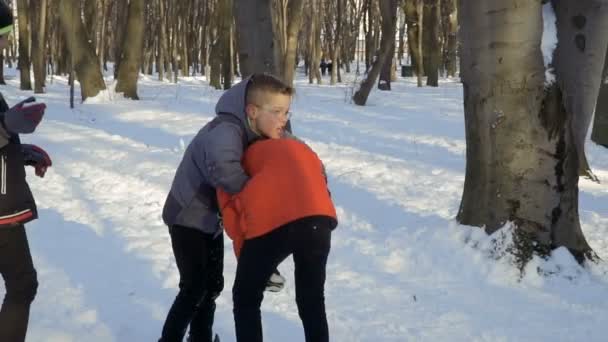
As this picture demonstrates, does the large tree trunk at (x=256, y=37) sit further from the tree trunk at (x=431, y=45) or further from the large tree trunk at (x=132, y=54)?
the tree trunk at (x=431, y=45)

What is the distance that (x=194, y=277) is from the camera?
3180mm

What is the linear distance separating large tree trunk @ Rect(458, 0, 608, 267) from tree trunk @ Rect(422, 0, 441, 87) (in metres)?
21.4

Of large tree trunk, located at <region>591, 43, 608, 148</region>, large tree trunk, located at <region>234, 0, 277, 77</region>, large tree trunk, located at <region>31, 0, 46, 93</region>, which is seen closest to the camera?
large tree trunk, located at <region>234, 0, 277, 77</region>

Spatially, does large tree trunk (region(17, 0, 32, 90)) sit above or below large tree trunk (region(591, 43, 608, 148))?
above

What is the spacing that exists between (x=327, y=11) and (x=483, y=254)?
33.2m

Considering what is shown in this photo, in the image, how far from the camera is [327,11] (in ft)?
123

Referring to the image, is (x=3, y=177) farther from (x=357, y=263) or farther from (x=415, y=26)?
(x=415, y=26)

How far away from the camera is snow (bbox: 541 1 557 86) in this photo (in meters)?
5.19

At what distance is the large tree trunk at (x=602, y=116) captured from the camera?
9.84m

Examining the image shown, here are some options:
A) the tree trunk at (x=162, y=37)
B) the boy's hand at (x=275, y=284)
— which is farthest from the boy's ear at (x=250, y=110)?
the tree trunk at (x=162, y=37)

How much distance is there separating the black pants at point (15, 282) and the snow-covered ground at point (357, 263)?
2.79ft

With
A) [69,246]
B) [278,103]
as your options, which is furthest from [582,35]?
[69,246]

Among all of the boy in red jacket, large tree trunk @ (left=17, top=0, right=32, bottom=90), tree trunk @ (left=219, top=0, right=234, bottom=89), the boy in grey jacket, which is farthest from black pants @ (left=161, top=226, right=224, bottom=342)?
large tree trunk @ (left=17, top=0, right=32, bottom=90)

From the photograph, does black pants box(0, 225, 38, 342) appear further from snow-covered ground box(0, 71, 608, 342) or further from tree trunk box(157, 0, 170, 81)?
tree trunk box(157, 0, 170, 81)
